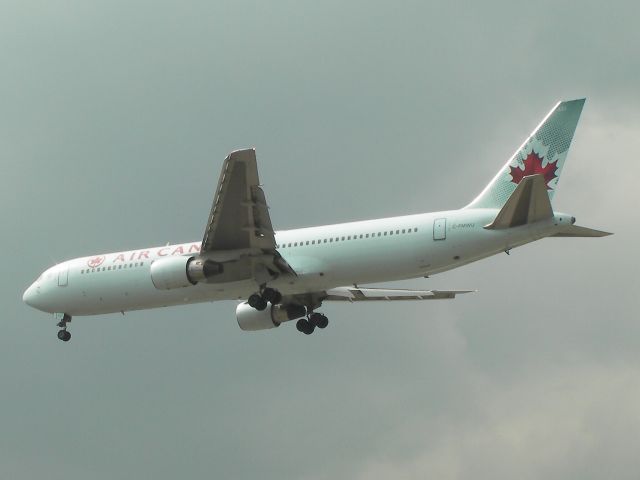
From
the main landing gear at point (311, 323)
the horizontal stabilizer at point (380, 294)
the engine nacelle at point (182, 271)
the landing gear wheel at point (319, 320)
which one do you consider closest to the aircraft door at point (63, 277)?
the engine nacelle at point (182, 271)

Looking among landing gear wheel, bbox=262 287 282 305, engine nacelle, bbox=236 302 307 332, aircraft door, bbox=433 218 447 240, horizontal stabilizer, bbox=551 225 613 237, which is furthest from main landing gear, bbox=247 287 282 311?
horizontal stabilizer, bbox=551 225 613 237

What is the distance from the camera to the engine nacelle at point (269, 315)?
49156 mm

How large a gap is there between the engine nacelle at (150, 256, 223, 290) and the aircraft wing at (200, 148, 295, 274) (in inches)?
22.8

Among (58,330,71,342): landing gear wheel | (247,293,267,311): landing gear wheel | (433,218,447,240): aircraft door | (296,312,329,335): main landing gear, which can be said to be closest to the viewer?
(433,218,447,240): aircraft door

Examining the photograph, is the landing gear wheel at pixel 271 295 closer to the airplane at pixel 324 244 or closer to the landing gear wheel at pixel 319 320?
the airplane at pixel 324 244

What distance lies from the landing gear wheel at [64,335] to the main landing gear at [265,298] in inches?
343

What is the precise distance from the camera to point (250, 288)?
4506cm

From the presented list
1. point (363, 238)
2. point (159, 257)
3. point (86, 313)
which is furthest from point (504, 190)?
point (86, 313)

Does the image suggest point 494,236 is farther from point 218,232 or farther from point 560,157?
point 218,232

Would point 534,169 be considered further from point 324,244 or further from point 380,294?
A: point 380,294

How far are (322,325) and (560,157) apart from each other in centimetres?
1199

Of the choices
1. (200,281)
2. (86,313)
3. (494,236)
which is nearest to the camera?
(494,236)

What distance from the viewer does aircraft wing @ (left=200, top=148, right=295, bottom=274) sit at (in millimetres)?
40094

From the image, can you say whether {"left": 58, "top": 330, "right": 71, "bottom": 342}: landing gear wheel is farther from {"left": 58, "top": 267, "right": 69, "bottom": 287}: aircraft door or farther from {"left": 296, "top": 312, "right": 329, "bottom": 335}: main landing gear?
{"left": 296, "top": 312, "right": 329, "bottom": 335}: main landing gear
